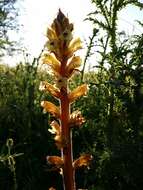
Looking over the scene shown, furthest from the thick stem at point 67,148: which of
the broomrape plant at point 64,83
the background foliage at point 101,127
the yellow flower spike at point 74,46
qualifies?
the background foliage at point 101,127

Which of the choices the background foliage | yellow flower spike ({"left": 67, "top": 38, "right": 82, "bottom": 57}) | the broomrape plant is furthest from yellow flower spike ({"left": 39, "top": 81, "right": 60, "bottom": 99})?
the background foliage

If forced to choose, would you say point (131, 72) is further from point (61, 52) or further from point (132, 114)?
point (61, 52)

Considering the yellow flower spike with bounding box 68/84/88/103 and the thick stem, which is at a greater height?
the yellow flower spike with bounding box 68/84/88/103

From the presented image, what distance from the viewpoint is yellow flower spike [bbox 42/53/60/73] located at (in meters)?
1.42

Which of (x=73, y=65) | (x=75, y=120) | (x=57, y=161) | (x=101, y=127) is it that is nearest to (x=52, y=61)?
(x=73, y=65)

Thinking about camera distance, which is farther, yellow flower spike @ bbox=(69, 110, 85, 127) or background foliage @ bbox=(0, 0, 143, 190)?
background foliage @ bbox=(0, 0, 143, 190)

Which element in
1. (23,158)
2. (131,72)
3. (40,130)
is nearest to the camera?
(131,72)

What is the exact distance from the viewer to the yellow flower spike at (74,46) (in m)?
1.42

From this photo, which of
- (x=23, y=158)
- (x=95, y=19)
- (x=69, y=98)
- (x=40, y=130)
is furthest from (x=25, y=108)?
(x=69, y=98)

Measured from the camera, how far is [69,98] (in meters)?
1.44

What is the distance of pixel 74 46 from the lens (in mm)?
1451

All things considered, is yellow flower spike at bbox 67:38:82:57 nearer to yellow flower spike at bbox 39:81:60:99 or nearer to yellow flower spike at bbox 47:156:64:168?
yellow flower spike at bbox 39:81:60:99

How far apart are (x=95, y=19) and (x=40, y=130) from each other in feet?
3.28

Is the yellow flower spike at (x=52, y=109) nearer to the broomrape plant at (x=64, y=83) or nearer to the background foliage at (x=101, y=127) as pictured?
the broomrape plant at (x=64, y=83)
